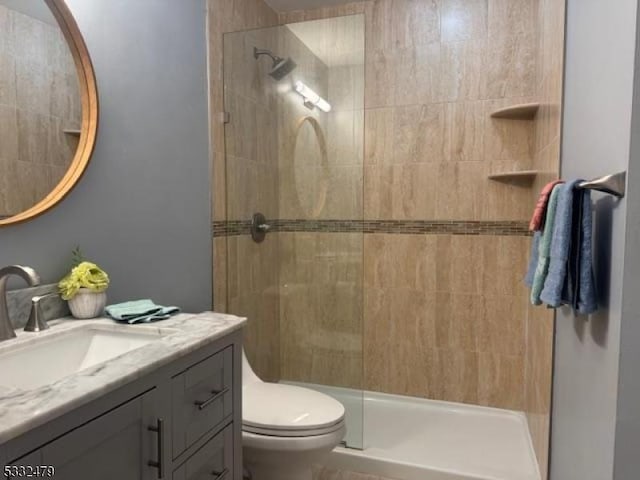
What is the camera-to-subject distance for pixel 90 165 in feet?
4.79

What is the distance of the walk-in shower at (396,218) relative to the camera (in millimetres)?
2262

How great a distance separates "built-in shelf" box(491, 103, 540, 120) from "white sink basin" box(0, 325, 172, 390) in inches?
78.6

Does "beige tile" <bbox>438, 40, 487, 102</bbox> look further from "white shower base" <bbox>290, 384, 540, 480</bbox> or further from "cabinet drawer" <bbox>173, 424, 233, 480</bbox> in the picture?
"cabinet drawer" <bbox>173, 424, 233, 480</bbox>

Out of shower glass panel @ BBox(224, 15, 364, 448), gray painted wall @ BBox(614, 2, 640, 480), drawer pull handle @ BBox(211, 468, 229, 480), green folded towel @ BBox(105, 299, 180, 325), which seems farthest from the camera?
shower glass panel @ BBox(224, 15, 364, 448)

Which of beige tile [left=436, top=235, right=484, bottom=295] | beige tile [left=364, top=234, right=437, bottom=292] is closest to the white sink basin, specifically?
beige tile [left=364, top=234, right=437, bottom=292]

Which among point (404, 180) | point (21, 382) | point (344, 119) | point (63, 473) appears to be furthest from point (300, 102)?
point (63, 473)

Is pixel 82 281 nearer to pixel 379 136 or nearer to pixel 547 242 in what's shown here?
pixel 547 242

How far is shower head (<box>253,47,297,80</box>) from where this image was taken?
230 cm

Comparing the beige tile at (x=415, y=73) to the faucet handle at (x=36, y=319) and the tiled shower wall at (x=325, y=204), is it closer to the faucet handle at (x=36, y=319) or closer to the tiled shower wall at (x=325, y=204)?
the tiled shower wall at (x=325, y=204)

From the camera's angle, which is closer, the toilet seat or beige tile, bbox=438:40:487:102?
the toilet seat

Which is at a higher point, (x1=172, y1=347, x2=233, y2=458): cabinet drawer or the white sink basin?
the white sink basin

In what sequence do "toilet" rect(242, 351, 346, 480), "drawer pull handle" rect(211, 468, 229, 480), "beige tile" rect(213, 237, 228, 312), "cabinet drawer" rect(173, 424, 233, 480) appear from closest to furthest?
1. "cabinet drawer" rect(173, 424, 233, 480)
2. "drawer pull handle" rect(211, 468, 229, 480)
3. "toilet" rect(242, 351, 346, 480)
4. "beige tile" rect(213, 237, 228, 312)

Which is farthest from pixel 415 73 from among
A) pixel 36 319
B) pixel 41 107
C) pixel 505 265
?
pixel 36 319

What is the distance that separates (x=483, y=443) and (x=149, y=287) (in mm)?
1792
